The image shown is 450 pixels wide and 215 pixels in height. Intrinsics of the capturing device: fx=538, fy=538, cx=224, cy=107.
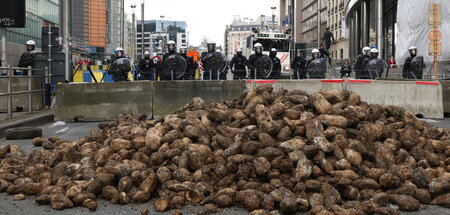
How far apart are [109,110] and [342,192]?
33.5ft

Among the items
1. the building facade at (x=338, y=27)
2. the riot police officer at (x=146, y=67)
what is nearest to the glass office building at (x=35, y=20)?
the riot police officer at (x=146, y=67)

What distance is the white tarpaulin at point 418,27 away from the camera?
26.7 m

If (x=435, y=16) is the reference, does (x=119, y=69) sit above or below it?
below

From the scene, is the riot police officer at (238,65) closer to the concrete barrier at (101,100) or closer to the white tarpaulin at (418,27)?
the concrete barrier at (101,100)

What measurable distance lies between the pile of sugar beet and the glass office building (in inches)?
1683

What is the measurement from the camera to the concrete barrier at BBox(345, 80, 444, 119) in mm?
15117

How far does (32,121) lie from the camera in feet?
44.7

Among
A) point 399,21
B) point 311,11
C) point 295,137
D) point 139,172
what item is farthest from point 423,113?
point 311,11

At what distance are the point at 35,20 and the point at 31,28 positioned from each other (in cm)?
214

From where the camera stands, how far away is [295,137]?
21.9 ft

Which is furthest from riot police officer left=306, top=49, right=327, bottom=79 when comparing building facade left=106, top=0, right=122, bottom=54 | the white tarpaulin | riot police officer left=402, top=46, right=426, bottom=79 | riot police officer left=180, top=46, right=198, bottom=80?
building facade left=106, top=0, right=122, bottom=54

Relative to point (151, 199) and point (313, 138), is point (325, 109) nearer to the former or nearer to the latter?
point (313, 138)

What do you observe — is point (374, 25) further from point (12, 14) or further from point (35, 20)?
point (12, 14)

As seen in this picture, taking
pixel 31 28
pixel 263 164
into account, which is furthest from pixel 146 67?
pixel 31 28
